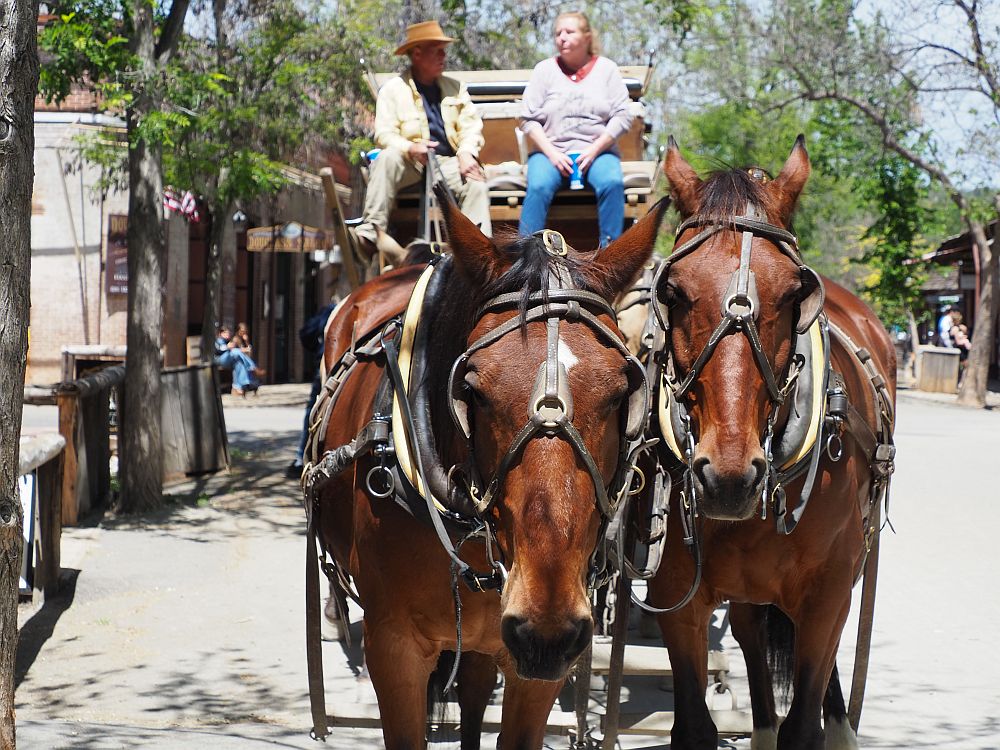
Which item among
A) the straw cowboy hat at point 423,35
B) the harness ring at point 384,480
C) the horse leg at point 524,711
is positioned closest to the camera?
the harness ring at point 384,480

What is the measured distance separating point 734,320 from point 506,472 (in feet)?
4.35

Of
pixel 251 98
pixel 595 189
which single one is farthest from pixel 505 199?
pixel 251 98

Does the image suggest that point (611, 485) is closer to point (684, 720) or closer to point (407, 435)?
point (407, 435)

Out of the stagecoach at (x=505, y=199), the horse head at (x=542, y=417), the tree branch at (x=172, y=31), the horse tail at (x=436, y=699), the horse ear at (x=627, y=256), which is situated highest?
the tree branch at (x=172, y=31)

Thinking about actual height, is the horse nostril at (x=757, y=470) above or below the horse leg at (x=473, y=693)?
above

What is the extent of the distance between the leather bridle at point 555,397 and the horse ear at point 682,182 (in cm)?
148

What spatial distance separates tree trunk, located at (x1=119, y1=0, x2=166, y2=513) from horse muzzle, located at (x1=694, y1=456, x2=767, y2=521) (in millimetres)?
7905

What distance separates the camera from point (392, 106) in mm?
6168

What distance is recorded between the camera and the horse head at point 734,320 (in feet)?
11.6

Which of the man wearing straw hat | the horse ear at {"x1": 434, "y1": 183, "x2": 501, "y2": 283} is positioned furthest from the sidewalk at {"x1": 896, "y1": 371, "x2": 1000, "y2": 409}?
the horse ear at {"x1": 434, "y1": 183, "x2": 501, "y2": 283}

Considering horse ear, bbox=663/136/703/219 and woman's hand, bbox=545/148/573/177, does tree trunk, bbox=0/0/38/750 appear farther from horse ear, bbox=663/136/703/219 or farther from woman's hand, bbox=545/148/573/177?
woman's hand, bbox=545/148/573/177

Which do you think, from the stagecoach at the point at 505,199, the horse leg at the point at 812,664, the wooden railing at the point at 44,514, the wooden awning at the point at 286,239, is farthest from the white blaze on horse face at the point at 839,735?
the wooden awning at the point at 286,239

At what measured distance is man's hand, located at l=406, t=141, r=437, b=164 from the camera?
19.5 feet

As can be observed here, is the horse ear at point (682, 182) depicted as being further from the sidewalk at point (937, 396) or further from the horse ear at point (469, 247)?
the sidewalk at point (937, 396)
